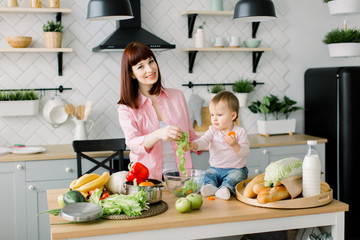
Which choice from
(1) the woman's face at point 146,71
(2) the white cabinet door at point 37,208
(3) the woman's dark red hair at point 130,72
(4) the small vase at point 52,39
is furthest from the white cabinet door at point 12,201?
(1) the woman's face at point 146,71

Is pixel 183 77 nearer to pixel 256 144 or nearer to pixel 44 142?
pixel 256 144

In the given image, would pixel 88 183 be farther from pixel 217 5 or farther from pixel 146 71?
pixel 217 5

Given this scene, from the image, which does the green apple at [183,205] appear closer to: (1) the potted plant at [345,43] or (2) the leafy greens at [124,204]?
(2) the leafy greens at [124,204]

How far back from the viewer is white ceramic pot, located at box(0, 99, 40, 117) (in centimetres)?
392

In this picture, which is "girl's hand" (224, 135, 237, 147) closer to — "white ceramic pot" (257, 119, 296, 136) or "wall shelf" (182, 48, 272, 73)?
"wall shelf" (182, 48, 272, 73)

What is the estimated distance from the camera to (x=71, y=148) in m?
4.00

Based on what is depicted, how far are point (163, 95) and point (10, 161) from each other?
56.7 inches

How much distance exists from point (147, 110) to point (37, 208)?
143 centimetres

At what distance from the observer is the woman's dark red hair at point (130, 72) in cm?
270

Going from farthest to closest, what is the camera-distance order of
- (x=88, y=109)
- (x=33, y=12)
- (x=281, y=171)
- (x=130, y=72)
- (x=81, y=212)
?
(x=88, y=109) < (x=33, y=12) < (x=130, y=72) < (x=281, y=171) < (x=81, y=212)

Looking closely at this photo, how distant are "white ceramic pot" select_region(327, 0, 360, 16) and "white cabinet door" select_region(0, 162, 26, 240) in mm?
3052

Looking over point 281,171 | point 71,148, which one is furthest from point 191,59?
point 281,171

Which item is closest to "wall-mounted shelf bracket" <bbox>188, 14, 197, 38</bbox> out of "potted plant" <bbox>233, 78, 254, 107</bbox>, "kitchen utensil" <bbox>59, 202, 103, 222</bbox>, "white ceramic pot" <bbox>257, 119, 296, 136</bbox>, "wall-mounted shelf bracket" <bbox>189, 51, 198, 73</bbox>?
"wall-mounted shelf bracket" <bbox>189, 51, 198, 73</bbox>

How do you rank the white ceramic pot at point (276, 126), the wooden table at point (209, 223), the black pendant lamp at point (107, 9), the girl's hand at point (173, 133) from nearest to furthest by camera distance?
the wooden table at point (209, 223)
the girl's hand at point (173, 133)
the black pendant lamp at point (107, 9)
the white ceramic pot at point (276, 126)
